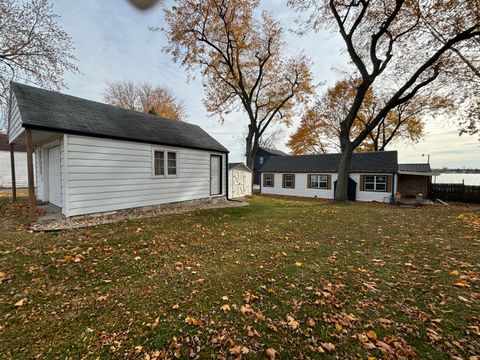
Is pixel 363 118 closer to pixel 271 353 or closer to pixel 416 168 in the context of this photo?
pixel 416 168

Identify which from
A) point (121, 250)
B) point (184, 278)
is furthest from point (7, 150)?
point (184, 278)

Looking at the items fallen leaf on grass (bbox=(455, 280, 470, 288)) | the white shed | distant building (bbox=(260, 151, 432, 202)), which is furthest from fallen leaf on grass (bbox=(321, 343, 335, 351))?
distant building (bbox=(260, 151, 432, 202))

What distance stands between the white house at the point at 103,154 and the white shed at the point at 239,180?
4092 millimetres

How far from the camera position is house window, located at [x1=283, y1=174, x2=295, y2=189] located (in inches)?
881

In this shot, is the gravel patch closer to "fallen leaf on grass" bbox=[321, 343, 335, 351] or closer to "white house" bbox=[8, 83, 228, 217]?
"white house" bbox=[8, 83, 228, 217]

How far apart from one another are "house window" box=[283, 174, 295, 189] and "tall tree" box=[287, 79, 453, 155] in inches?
352

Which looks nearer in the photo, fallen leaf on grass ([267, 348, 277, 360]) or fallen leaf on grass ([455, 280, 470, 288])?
fallen leaf on grass ([267, 348, 277, 360])

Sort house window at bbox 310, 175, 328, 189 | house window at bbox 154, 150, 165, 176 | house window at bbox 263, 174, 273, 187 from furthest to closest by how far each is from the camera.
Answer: house window at bbox 263, 174, 273, 187, house window at bbox 310, 175, 328, 189, house window at bbox 154, 150, 165, 176

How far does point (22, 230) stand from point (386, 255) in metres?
9.26

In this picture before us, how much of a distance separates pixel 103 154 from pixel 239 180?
35.7 feet

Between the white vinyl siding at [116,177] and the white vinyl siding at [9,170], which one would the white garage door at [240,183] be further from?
the white vinyl siding at [9,170]

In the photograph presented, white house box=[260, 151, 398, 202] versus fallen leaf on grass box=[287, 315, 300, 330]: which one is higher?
white house box=[260, 151, 398, 202]

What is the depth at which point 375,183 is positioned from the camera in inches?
687

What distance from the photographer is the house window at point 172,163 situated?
9828mm
